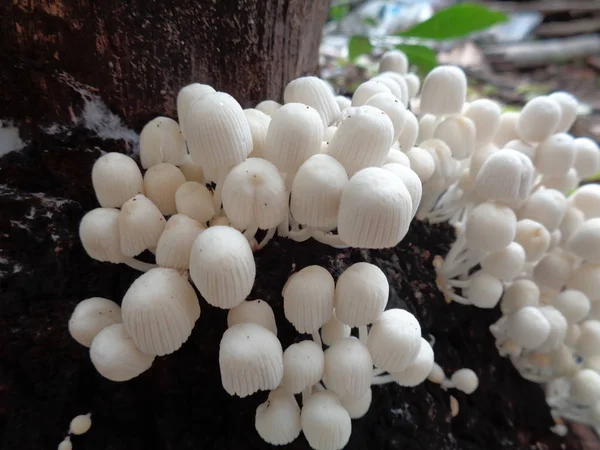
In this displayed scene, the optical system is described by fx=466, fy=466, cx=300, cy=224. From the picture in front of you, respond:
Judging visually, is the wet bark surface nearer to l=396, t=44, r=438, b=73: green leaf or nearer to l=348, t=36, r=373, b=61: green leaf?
l=396, t=44, r=438, b=73: green leaf

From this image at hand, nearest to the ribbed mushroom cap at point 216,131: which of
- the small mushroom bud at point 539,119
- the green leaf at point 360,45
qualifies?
the small mushroom bud at point 539,119

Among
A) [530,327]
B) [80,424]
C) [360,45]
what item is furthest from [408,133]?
[360,45]

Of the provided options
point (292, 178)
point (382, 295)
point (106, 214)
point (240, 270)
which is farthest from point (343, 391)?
point (106, 214)

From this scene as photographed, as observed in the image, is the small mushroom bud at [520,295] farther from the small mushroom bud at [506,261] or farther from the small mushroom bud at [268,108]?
the small mushroom bud at [268,108]

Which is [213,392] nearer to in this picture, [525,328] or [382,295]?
[382,295]

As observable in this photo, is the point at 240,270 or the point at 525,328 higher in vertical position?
the point at 240,270

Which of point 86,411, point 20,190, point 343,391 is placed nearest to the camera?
point 343,391

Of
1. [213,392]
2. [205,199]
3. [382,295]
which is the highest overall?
[205,199]
